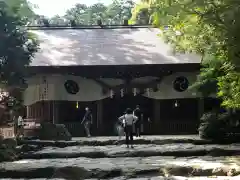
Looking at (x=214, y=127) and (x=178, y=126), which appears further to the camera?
(x=178, y=126)

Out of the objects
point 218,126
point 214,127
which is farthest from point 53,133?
point 218,126

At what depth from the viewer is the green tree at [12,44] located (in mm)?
11102

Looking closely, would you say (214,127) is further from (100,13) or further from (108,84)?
(100,13)

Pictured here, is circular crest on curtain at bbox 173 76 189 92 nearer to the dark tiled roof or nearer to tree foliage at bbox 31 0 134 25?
the dark tiled roof

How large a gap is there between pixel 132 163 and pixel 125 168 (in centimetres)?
89

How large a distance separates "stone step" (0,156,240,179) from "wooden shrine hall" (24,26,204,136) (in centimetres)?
754

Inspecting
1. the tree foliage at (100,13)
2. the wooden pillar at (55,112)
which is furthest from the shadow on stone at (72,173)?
the tree foliage at (100,13)

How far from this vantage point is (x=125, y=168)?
9.77 m

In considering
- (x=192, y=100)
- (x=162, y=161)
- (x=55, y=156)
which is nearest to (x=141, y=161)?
(x=162, y=161)

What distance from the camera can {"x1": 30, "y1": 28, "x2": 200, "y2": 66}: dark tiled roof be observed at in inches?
716

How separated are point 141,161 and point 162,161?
0.65 meters

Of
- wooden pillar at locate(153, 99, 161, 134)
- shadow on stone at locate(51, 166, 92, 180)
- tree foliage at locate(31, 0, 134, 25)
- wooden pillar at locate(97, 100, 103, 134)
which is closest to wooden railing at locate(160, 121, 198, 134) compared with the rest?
wooden pillar at locate(153, 99, 161, 134)

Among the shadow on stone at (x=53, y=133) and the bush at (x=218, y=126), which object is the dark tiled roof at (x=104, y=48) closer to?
the shadow on stone at (x=53, y=133)

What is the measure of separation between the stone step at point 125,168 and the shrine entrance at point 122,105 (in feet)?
29.5
